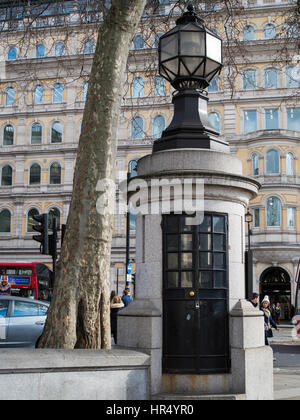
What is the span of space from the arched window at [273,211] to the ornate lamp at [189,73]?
96.9ft

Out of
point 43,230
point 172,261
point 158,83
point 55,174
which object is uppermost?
point 55,174

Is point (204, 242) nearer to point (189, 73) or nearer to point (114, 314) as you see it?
point (189, 73)

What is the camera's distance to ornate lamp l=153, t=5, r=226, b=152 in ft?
22.3

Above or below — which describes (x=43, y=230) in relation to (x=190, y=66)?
below

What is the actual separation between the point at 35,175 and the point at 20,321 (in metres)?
30.9

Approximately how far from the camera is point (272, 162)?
1430 inches

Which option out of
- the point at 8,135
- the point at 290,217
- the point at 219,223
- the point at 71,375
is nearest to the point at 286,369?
the point at 219,223

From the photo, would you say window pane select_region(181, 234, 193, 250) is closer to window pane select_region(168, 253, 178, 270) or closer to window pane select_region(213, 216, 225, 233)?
window pane select_region(168, 253, 178, 270)

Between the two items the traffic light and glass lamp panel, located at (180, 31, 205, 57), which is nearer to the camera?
glass lamp panel, located at (180, 31, 205, 57)

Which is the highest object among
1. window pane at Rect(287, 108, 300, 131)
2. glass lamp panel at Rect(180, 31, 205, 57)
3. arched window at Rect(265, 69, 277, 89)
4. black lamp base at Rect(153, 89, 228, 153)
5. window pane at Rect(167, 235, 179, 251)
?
arched window at Rect(265, 69, 277, 89)

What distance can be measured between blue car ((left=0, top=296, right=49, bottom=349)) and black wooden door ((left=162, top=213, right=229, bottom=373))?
20.0 feet

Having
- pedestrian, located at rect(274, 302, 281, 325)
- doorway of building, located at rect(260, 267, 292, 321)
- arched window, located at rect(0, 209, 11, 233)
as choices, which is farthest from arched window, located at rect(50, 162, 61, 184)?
pedestrian, located at rect(274, 302, 281, 325)
